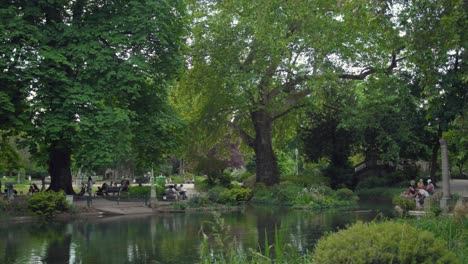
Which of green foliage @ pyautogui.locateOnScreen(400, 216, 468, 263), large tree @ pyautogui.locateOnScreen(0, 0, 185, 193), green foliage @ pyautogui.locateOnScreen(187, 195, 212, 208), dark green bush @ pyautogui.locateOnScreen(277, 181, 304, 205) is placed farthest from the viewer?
dark green bush @ pyautogui.locateOnScreen(277, 181, 304, 205)

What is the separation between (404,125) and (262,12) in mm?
17032

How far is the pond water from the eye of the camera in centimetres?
1408

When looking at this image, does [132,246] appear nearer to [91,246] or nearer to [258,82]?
[91,246]

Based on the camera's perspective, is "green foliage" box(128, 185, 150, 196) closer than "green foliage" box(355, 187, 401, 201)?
Yes

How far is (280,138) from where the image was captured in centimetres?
4619

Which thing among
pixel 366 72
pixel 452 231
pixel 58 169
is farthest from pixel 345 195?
pixel 452 231

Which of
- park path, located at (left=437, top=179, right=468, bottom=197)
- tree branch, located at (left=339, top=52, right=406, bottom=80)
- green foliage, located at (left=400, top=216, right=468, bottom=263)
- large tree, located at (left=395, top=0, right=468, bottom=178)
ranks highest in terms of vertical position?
tree branch, located at (left=339, top=52, right=406, bottom=80)

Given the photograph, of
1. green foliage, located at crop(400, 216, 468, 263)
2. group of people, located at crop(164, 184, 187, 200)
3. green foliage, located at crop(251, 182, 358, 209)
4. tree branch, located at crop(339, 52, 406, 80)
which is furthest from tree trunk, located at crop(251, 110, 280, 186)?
green foliage, located at crop(400, 216, 468, 263)

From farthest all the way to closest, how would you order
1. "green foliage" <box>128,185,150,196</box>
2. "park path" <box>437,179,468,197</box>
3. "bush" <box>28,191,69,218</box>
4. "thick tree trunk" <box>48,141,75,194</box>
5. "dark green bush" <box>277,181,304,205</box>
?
"park path" <box>437,179,468,197</box> → "green foliage" <box>128,185,150,196</box> → "dark green bush" <box>277,181,304,205</box> → "thick tree trunk" <box>48,141,75,194</box> → "bush" <box>28,191,69,218</box>

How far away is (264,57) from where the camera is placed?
105 feet

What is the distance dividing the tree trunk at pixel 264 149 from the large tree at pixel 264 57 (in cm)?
94

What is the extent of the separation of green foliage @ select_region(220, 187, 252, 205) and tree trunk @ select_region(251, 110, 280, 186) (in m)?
7.10

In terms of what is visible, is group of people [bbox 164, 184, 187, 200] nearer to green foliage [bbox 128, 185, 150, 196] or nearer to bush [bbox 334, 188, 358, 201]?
green foliage [bbox 128, 185, 150, 196]

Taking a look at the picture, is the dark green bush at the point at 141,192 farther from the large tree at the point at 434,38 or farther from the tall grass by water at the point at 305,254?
the large tree at the point at 434,38
